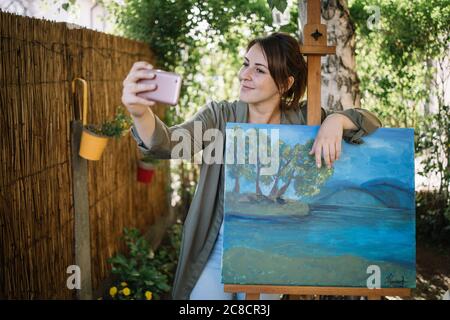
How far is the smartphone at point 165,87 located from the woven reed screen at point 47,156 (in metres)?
0.96

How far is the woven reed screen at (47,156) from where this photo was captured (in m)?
2.41

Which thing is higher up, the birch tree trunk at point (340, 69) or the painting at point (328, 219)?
the birch tree trunk at point (340, 69)

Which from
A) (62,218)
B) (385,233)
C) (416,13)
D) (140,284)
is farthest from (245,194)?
(416,13)

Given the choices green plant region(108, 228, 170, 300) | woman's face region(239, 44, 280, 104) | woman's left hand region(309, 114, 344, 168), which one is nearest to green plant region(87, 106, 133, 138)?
green plant region(108, 228, 170, 300)

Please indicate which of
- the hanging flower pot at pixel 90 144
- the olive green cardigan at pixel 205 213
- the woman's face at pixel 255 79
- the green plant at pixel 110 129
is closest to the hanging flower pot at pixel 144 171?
the green plant at pixel 110 129

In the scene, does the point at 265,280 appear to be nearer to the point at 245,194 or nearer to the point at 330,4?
the point at 245,194

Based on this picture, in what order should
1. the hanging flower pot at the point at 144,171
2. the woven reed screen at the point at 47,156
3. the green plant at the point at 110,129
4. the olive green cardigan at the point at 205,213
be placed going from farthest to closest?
the hanging flower pot at the point at 144,171
the green plant at the point at 110,129
the woven reed screen at the point at 47,156
the olive green cardigan at the point at 205,213

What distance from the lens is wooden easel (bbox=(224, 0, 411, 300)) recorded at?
212 centimetres

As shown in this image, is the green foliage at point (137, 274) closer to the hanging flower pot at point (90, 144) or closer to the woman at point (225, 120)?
the hanging flower pot at point (90, 144)

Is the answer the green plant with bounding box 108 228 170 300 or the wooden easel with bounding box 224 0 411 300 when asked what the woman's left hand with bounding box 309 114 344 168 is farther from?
the green plant with bounding box 108 228 170 300

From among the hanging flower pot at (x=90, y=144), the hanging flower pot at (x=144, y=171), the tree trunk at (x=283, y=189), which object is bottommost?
the hanging flower pot at (x=144, y=171)

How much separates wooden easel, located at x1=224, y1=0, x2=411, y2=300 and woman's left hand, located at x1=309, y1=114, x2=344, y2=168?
12 centimetres

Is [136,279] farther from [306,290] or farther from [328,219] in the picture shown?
[328,219]

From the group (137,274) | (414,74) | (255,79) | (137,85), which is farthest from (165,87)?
(414,74)
